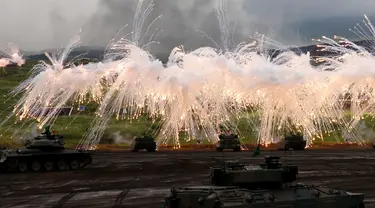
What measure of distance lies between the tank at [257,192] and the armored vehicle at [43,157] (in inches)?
869

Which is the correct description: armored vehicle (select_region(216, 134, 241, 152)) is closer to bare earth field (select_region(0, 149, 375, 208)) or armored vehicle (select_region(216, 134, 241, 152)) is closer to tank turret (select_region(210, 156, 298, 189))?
bare earth field (select_region(0, 149, 375, 208))

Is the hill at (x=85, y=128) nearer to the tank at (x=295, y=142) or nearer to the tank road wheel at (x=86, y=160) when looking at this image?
the tank at (x=295, y=142)

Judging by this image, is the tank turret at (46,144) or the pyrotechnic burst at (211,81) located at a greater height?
the pyrotechnic burst at (211,81)

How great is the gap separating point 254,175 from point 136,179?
15.0 metres

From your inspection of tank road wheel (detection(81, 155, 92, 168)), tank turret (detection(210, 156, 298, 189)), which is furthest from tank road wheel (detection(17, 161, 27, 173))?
tank turret (detection(210, 156, 298, 189))

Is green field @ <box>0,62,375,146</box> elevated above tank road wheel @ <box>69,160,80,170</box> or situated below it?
above

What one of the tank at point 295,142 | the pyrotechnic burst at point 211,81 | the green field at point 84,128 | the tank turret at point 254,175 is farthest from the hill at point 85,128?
the tank turret at point 254,175

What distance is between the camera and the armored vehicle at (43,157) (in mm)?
34031

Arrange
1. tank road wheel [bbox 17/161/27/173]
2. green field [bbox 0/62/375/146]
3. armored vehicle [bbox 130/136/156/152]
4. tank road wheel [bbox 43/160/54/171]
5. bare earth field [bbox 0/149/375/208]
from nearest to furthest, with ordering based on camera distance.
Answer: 1. bare earth field [bbox 0/149/375/208]
2. tank road wheel [bbox 17/161/27/173]
3. tank road wheel [bbox 43/160/54/171]
4. armored vehicle [bbox 130/136/156/152]
5. green field [bbox 0/62/375/146]

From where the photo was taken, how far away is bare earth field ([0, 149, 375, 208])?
21.9 m

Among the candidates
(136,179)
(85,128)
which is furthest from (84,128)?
(136,179)

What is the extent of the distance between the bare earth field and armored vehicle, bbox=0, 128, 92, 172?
1.50 metres

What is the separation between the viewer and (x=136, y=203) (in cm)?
2102

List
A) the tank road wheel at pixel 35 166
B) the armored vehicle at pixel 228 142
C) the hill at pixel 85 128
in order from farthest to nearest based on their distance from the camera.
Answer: the hill at pixel 85 128
the armored vehicle at pixel 228 142
the tank road wheel at pixel 35 166
